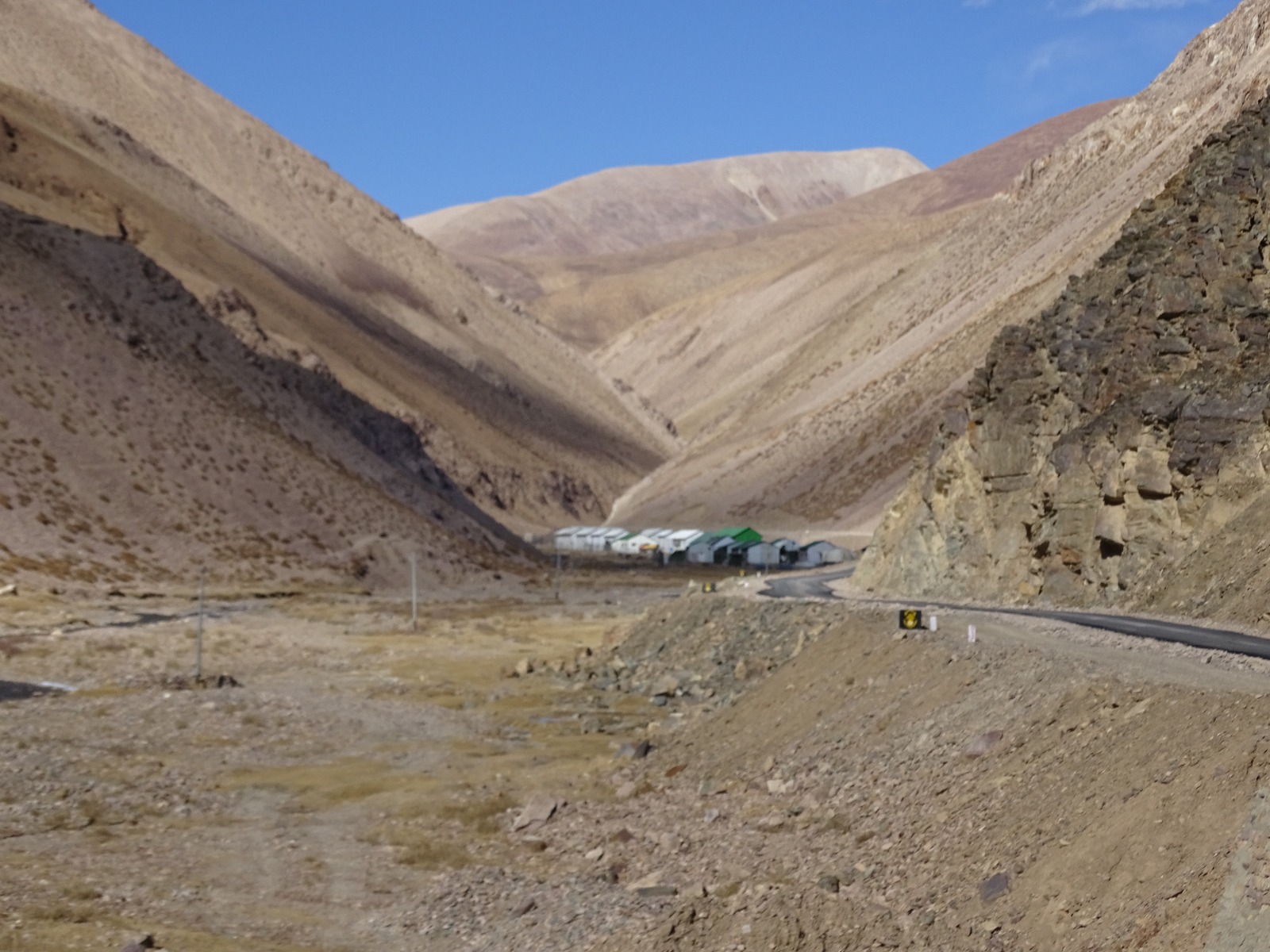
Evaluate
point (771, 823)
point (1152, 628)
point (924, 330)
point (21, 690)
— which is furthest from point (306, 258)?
point (771, 823)

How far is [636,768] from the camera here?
72.3 ft

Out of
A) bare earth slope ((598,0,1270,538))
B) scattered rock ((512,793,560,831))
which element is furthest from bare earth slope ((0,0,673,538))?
scattered rock ((512,793,560,831))

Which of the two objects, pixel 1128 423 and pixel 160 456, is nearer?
pixel 1128 423

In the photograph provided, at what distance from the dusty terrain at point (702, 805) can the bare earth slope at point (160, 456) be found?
900 inches

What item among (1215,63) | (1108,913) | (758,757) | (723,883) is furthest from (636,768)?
(1215,63)

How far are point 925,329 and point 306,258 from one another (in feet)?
159

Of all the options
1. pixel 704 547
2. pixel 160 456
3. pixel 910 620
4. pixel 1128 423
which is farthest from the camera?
pixel 704 547

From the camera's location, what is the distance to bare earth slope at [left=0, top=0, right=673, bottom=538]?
96125 mm

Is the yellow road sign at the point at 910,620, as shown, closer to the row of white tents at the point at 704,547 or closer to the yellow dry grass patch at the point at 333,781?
the yellow dry grass patch at the point at 333,781

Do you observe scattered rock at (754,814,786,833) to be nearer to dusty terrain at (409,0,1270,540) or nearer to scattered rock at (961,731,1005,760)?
scattered rock at (961,731,1005,760)

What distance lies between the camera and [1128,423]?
27.8 meters

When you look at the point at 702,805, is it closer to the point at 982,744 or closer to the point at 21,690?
the point at 982,744

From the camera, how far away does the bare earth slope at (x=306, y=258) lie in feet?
315

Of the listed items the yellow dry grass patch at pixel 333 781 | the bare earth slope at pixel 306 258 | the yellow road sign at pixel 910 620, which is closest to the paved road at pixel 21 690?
the yellow dry grass patch at pixel 333 781
